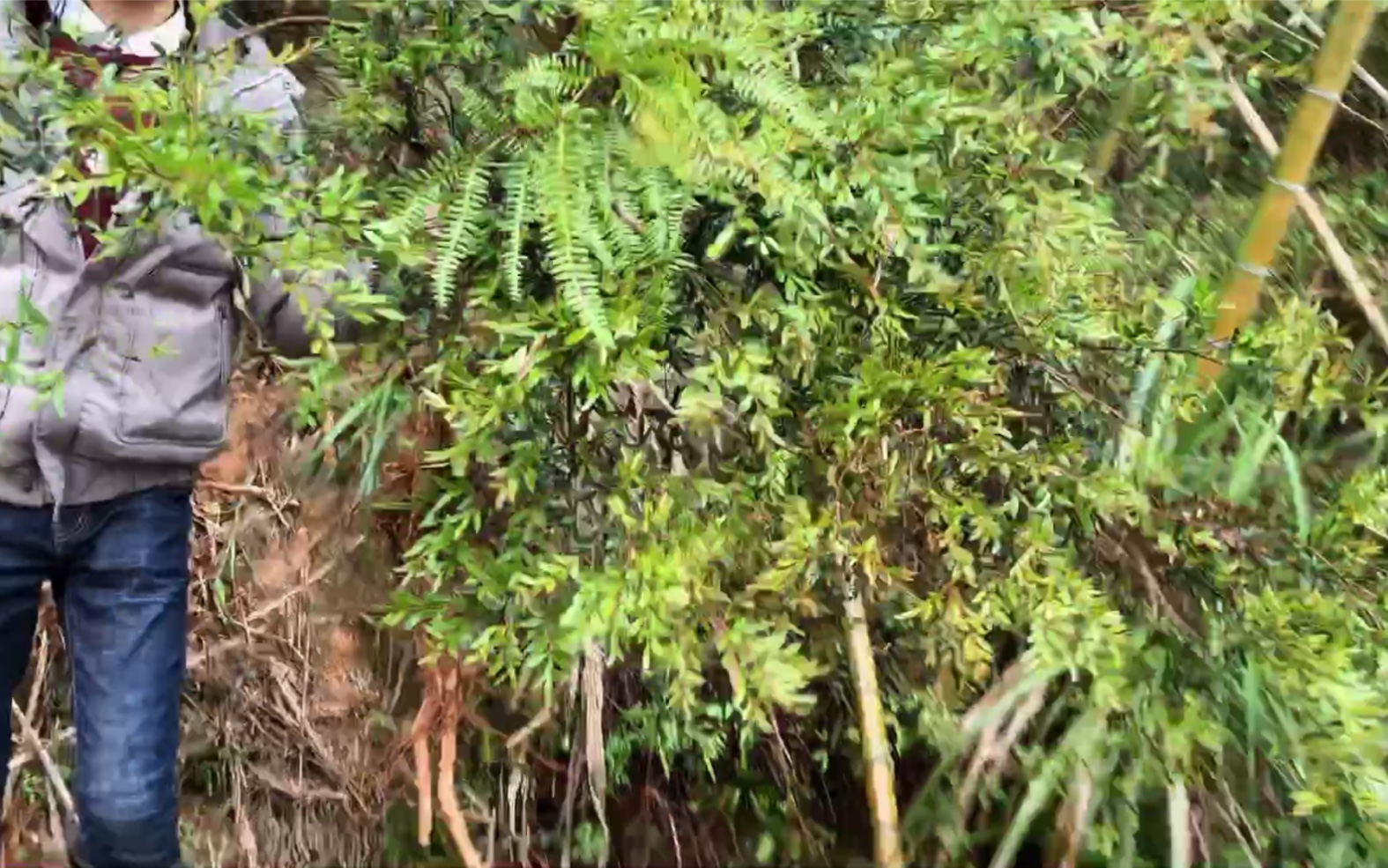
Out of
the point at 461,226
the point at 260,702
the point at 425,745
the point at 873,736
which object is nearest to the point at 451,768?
the point at 425,745

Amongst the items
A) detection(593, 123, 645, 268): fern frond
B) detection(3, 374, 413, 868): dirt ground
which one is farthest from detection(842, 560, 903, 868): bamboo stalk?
detection(3, 374, 413, 868): dirt ground

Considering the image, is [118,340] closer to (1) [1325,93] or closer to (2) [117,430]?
(2) [117,430]

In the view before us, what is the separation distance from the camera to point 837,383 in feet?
3.92

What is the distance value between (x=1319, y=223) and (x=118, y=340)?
1.51 metres

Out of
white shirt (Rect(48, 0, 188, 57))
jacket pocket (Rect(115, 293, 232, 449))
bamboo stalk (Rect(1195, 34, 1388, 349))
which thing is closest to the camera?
white shirt (Rect(48, 0, 188, 57))

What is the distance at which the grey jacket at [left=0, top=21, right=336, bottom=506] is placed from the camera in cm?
120

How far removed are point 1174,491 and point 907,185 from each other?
53 centimetres

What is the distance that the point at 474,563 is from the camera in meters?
1.15

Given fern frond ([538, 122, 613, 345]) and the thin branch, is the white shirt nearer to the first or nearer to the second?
fern frond ([538, 122, 613, 345])

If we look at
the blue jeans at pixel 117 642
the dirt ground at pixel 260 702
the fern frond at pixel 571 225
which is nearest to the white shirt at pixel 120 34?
the fern frond at pixel 571 225

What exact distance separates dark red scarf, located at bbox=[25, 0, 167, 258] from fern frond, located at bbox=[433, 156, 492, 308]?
25cm

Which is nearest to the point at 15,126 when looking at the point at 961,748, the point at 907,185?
the point at 907,185

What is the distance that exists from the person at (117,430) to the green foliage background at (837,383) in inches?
6.1

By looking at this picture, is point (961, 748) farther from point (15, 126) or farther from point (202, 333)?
point (15, 126)
